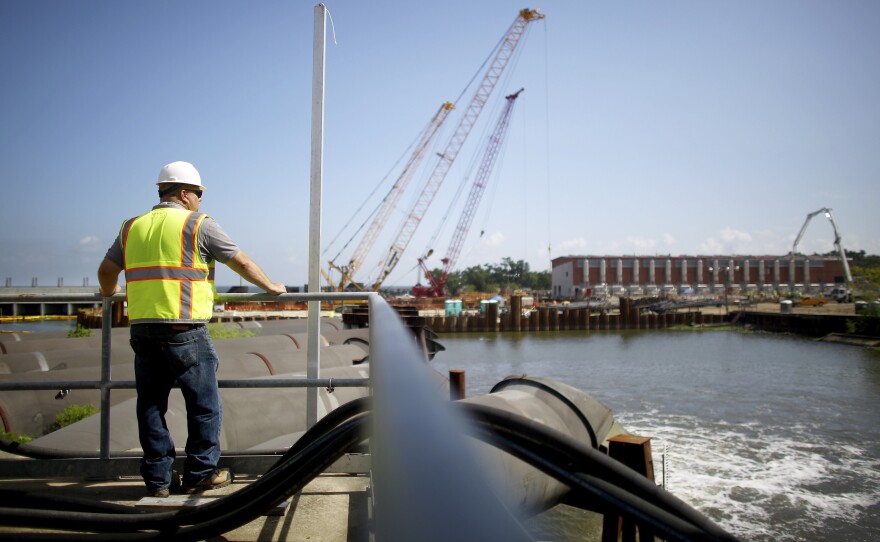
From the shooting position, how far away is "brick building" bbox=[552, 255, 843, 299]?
11319 cm

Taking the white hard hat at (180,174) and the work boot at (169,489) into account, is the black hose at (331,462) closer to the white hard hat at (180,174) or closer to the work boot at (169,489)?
the work boot at (169,489)

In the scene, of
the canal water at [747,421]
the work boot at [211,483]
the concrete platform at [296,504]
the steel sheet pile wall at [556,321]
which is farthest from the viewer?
the steel sheet pile wall at [556,321]

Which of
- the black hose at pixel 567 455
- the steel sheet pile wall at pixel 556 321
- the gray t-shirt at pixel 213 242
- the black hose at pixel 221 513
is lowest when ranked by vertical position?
the steel sheet pile wall at pixel 556 321

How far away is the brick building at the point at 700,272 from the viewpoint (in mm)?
113188

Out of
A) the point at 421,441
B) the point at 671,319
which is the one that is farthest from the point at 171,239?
the point at 671,319

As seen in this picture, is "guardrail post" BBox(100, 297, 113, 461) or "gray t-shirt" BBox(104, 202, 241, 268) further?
"guardrail post" BBox(100, 297, 113, 461)

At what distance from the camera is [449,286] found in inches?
6304

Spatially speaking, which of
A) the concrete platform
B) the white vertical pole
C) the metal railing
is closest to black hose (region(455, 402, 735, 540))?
the concrete platform

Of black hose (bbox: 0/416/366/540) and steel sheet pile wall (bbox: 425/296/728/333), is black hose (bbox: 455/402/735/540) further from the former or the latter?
steel sheet pile wall (bbox: 425/296/728/333)

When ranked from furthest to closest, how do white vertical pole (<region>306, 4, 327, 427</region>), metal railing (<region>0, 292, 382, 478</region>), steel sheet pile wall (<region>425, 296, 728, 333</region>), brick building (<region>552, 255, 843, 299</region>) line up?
brick building (<region>552, 255, 843, 299</region>) → steel sheet pile wall (<region>425, 296, 728, 333</region>) → white vertical pole (<region>306, 4, 327, 427</region>) → metal railing (<region>0, 292, 382, 478</region>)

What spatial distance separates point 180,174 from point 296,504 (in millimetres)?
2099

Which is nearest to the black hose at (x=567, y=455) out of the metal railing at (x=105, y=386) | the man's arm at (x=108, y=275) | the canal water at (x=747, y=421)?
the metal railing at (x=105, y=386)

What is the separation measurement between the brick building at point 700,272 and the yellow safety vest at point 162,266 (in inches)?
4318

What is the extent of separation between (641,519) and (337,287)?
7509cm
